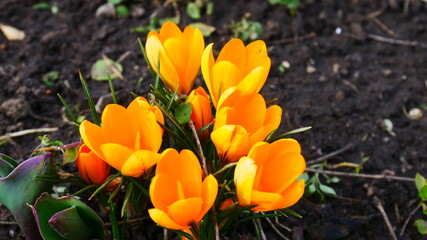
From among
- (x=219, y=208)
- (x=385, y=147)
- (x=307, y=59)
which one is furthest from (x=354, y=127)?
(x=219, y=208)

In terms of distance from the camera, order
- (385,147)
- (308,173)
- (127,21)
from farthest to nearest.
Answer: (127,21) < (385,147) < (308,173)

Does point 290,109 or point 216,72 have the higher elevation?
point 216,72

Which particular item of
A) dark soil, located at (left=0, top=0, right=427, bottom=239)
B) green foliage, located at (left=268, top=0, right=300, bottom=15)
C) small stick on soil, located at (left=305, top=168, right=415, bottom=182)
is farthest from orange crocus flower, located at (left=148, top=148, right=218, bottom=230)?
green foliage, located at (left=268, top=0, right=300, bottom=15)

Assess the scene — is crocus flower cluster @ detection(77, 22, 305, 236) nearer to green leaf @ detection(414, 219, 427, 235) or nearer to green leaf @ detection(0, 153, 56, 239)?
green leaf @ detection(0, 153, 56, 239)

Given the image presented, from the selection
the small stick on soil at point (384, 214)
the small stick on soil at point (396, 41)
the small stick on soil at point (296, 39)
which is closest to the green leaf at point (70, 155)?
the small stick on soil at point (384, 214)

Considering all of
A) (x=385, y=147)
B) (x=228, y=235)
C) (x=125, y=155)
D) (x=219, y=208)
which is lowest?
(x=385, y=147)

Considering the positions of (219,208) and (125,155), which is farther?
(219,208)

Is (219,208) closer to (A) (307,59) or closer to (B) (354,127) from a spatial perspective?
(B) (354,127)
